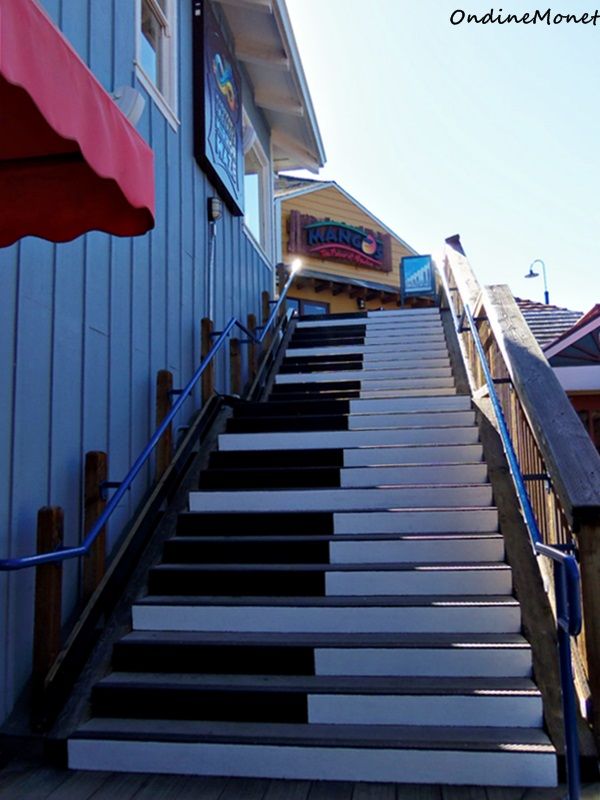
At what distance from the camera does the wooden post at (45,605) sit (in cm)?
249

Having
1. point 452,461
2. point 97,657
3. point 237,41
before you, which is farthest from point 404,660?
point 237,41

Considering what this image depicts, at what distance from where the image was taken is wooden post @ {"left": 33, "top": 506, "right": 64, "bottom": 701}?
2486mm

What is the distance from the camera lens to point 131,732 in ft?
7.79

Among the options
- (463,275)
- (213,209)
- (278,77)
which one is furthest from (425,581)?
(278,77)

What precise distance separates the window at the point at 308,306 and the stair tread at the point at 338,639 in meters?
10.1

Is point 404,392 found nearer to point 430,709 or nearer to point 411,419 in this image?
point 411,419

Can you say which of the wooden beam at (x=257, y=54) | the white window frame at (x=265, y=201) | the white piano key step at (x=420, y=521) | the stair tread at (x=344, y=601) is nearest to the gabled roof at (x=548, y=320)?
the white window frame at (x=265, y=201)

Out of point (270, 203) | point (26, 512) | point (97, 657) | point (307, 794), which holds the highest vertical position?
point (270, 203)

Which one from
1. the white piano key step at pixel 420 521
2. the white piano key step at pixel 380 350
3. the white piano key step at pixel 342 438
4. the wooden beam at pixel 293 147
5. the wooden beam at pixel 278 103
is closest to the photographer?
the white piano key step at pixel 420 521

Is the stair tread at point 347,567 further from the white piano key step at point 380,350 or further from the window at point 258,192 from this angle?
the window at point 258,192

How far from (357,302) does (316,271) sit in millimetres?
1692

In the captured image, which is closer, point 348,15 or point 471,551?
point 471,551

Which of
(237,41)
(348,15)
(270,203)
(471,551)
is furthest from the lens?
(270,203)

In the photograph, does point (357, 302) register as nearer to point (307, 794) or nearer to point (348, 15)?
point (348, 15)
